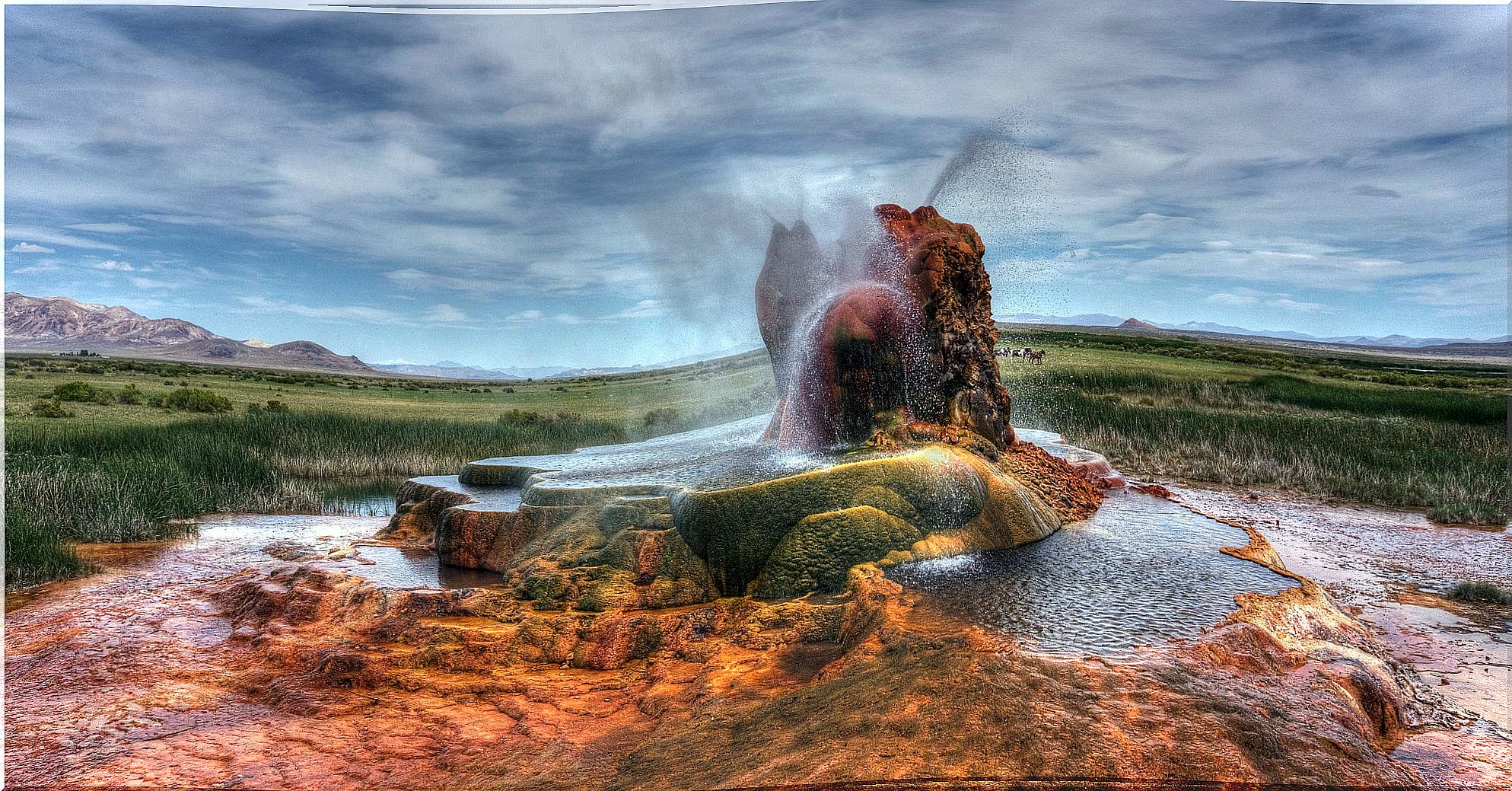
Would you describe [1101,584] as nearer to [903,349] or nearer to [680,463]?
[903,349]

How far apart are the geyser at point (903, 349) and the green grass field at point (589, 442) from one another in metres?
6.95

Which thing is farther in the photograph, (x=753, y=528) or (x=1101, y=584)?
(x=753, y=528)

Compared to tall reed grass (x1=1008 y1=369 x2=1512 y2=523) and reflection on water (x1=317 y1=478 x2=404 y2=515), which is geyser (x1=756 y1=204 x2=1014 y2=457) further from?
reflection on water (x1=317 y1=478 x2=404 y2=515)

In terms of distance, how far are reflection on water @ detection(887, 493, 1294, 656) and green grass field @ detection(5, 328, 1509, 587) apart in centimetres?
792

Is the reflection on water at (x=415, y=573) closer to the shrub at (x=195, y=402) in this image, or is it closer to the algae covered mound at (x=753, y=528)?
the algae covered mound at (x=753, y=528)

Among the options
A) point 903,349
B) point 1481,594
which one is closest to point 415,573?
point 903,349

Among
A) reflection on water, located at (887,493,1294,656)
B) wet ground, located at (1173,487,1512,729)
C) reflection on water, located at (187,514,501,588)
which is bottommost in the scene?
wet ground, located at (1173,487,1512,729)

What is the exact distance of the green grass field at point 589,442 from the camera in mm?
10109

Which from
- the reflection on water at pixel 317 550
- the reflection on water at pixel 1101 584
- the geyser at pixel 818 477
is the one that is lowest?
the reflection on water at pixel 317 550

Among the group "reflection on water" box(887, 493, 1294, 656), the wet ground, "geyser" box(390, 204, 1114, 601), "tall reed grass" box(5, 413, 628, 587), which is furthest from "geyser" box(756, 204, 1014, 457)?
"tall reed grass" box(5, 413, 628, 587)

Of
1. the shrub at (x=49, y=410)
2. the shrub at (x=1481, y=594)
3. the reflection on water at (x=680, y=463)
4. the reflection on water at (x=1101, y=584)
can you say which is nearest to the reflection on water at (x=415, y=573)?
the reflection on water at (x=680, y=463)

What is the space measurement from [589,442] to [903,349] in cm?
1494

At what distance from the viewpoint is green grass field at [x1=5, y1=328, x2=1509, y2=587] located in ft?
33.2

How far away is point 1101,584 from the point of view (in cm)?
493
